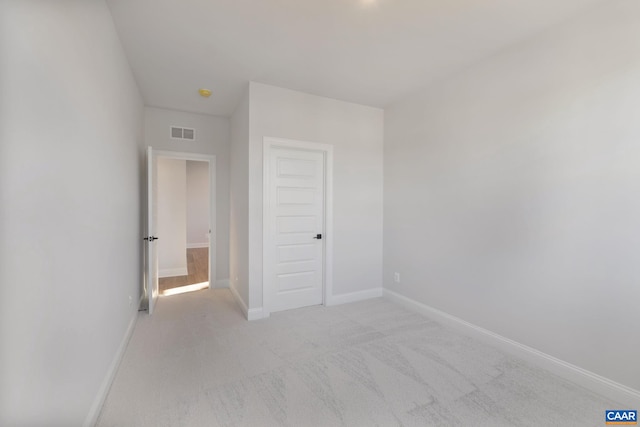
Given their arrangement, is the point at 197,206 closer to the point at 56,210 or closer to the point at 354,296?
the point at 354,296

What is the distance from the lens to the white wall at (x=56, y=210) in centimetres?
94

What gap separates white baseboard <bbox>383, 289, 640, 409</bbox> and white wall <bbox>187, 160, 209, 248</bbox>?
7.77 meters

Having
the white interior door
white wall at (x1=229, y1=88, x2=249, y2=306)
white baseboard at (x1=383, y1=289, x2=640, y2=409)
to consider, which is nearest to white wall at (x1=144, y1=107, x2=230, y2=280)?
white wall at (x1=229, y1=88, x2=249, y2=306)

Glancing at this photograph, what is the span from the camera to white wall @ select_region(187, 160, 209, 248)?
877 cm

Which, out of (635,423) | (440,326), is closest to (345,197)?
(440,326)

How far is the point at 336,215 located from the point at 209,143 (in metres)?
2.48

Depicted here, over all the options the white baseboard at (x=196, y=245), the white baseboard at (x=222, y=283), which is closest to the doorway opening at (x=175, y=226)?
the white baseboard at (x=222, y=283)

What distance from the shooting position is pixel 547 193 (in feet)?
7.43

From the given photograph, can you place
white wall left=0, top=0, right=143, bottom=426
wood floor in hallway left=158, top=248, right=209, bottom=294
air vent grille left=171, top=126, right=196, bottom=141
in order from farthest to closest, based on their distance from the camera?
wood floor in hallway left=158, top=248, right=209, bottom=294
air vent grille left=171, top=126, right=196, bottom=141
white wall left=0, top=0, right=143, bottom=426

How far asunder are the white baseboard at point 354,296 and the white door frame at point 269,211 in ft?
0.22

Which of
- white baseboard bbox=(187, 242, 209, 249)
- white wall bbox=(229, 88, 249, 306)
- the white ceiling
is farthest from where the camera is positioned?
white baseboard bbox=(187, 242, 209, 249)

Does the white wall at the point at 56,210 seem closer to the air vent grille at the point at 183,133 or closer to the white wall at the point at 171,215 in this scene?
the air vent grille at the point at 183,133

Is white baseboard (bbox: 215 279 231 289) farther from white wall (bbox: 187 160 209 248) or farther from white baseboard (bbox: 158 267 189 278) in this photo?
white wall (bbox: 187 160 209 248)

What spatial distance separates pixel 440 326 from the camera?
309 centimetres
